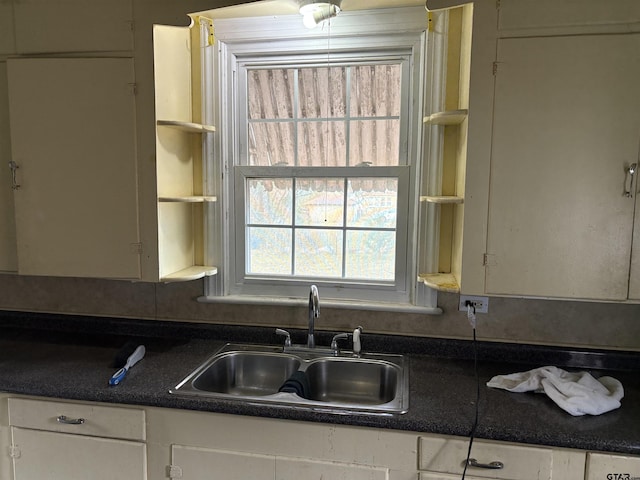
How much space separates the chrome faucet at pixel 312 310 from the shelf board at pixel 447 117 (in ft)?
2.67

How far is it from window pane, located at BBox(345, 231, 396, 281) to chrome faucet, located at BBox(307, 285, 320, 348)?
0.27 metres

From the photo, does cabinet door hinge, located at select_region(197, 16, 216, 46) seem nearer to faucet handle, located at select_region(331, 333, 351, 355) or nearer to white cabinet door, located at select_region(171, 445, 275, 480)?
faucet handle, located at select_region(331, 333, 351, 355)

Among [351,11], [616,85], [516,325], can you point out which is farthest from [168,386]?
[616,85]

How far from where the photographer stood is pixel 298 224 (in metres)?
2.05

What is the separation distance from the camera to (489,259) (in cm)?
156

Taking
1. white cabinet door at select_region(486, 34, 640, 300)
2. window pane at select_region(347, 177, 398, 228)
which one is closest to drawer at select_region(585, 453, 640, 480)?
white cabinet door at select_region(486, 34, 640, 300)

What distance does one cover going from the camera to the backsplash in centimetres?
177

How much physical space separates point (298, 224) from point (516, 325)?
1042mm

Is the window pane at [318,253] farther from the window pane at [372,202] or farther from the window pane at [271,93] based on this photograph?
the window pane at [271,93]

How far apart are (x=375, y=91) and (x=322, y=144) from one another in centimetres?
33

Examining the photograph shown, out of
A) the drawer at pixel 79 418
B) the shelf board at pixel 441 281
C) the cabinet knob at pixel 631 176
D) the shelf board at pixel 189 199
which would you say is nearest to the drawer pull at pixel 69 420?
the drawer at pixel 79 418

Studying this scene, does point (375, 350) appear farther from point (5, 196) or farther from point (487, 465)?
point (5, 196)

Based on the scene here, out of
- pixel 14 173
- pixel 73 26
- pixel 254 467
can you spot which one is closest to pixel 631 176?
pixel 254 467

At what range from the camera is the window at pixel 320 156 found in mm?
1905
